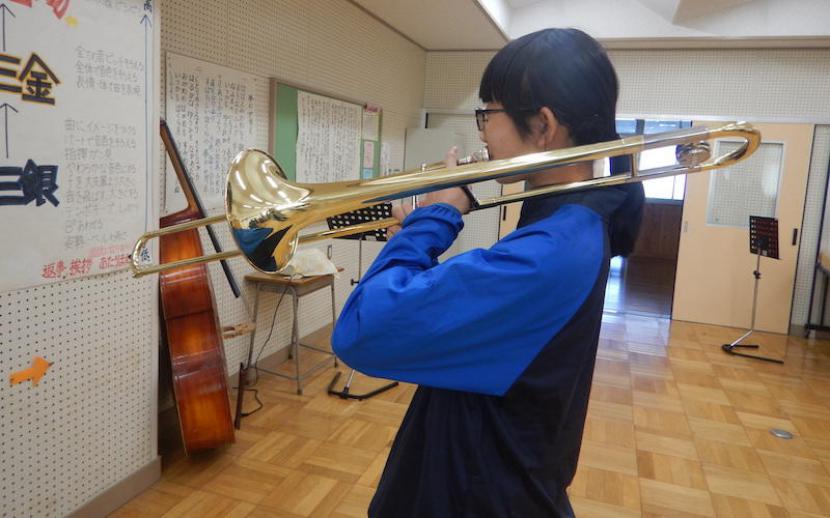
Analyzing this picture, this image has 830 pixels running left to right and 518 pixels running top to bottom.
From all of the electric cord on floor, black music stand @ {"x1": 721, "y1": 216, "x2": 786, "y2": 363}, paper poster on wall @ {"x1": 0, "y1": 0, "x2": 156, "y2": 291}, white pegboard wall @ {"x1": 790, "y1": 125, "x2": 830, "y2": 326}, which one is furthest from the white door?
paper poster on wall @ {"x1": 0, "y1": 0, "x2": 156, "y2": 291}

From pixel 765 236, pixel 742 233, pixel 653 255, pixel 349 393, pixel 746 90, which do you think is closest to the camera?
pixel 349 393

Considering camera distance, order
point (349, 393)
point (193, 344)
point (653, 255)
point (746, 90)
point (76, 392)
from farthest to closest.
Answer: point (653, 255), point (746, 90), point (349, 393), point (193, 344), point (76, 392)

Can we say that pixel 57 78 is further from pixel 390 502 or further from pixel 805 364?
pixel 805 364

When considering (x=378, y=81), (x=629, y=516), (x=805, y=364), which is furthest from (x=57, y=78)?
(x=805, y=364)

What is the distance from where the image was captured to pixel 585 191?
903mm

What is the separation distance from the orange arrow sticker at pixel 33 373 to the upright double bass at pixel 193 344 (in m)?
0.59

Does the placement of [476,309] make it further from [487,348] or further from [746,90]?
[746,90]

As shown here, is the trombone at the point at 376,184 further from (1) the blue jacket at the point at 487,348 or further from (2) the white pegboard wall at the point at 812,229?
(2) the white pegboard wall at the point at 812,229

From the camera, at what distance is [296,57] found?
378 cm

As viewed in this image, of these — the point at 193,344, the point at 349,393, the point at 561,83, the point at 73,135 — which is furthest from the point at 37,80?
the point at 349,393

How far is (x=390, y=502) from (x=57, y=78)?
65.5 inches

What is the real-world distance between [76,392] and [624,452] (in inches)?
97.6

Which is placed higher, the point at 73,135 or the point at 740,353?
the point at 73,135

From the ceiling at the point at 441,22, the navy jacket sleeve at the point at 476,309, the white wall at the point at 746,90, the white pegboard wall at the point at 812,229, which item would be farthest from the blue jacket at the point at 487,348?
the white pegboard wall at the point at 812,229
